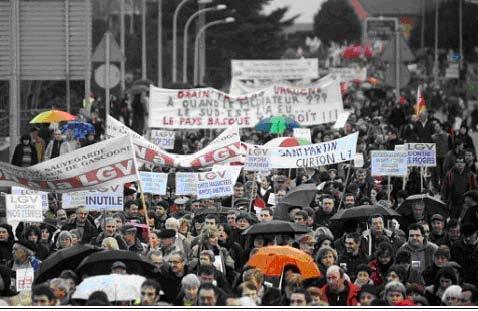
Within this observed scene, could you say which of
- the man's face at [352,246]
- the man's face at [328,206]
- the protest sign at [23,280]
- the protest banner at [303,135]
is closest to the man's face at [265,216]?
the man's face at [328,206]

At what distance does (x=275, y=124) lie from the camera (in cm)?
3566

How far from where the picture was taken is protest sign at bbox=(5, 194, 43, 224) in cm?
1880

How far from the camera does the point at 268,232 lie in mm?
18031

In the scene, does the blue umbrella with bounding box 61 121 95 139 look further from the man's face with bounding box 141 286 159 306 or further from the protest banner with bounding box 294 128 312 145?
the man's face with bounding box 141 286 159 306

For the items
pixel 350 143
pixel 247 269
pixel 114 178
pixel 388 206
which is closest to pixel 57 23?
pixel 350 143

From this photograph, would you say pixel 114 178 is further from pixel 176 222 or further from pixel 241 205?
pixel 241 205

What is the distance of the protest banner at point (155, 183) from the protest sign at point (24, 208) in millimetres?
3510

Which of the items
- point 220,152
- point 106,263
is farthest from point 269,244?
point 220,152

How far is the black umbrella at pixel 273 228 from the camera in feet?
59.1

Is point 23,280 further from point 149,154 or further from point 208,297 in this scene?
point 149,154

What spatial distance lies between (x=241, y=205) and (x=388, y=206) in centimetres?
217

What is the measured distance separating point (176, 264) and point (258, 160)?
8.59 metres

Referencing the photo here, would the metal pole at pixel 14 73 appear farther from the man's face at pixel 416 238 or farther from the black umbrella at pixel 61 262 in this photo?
the black umbrella at pixel 61 262

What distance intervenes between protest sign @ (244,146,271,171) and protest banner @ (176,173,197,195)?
2002 mm
